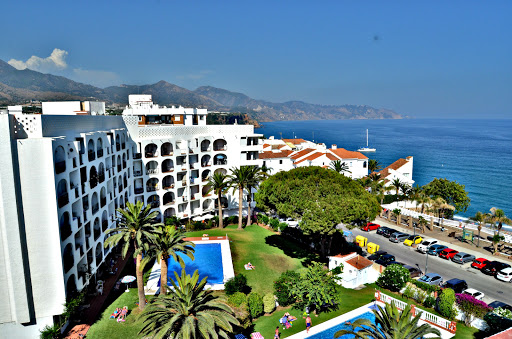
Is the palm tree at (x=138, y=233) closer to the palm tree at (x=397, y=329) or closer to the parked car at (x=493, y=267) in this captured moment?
the palm tree at (x=397, y=329)

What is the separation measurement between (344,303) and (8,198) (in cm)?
2851

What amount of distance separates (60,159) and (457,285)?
129ft

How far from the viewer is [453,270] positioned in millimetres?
41344

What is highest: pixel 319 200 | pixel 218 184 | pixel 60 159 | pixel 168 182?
pixel 60 159

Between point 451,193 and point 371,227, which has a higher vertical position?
point 451,193

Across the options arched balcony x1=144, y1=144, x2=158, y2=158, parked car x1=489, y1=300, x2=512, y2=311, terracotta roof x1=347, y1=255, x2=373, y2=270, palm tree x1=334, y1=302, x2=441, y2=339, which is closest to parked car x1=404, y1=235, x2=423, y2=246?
terracotta roof x1=347, y1=255, x2=373, y2=270

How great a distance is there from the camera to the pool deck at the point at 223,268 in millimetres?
34125

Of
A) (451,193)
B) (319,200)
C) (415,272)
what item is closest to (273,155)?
(451,193)

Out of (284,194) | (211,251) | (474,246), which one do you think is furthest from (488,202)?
(211,251)

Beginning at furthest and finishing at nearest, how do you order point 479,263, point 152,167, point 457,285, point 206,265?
1. point 152,167
2. point 479,263
3. point 206,265
4. point 457,285

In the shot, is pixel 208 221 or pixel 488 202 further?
pixel 488 202

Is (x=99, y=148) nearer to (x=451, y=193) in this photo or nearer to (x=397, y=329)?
(x=397, y=329)

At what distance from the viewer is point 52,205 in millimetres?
24562

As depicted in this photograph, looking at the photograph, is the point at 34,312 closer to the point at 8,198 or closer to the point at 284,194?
the point at 8,198
